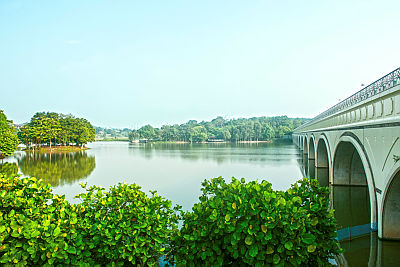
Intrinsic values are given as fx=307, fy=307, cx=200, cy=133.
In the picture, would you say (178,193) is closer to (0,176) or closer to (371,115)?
(371,115)

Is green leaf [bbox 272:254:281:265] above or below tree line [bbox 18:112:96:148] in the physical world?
below

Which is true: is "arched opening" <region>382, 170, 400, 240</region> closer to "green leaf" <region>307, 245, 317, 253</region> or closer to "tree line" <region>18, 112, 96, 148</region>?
"green leaf" <region>307, 245, 317, 253</region>

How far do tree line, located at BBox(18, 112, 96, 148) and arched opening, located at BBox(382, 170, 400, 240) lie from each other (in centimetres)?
5910

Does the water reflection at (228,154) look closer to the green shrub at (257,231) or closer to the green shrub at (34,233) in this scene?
the green shrub at (257,231)

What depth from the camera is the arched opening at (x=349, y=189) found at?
13.2 metres

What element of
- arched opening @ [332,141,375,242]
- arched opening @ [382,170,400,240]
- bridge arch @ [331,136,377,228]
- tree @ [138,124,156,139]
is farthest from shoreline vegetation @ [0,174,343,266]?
tree @ [138,124,156,139]

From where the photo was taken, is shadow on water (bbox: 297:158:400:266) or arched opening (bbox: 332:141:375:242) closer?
shadow on water (bbox: 297:158:400:266)

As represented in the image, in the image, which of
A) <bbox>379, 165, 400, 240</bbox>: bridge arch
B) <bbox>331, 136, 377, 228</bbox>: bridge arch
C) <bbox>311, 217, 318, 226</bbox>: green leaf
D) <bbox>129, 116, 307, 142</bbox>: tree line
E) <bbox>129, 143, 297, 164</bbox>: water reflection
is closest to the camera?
<bbox>311, 217, 318, 226</bbox>: green leaf

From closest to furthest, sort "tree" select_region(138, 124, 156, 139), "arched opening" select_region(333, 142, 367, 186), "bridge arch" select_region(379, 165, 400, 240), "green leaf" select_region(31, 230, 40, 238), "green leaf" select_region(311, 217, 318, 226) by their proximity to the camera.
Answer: "green leaf" select_region(31, 230, 40, 238)
"green leaf" select_region(311, 217, 318, 226)
"bridge arch" select_region(379, 165, 400, 240)
"arched opening" select_region(333, 142, 367, 186)
"tree" select_region(138, 124, 156, 139)

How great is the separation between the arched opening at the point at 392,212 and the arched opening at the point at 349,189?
2580 millimetres

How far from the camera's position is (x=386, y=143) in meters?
9.20

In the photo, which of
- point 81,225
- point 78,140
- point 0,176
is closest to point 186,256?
point 81,225

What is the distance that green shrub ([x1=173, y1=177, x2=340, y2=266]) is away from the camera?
186 inches

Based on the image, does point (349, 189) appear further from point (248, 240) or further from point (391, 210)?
point (248, 240)
